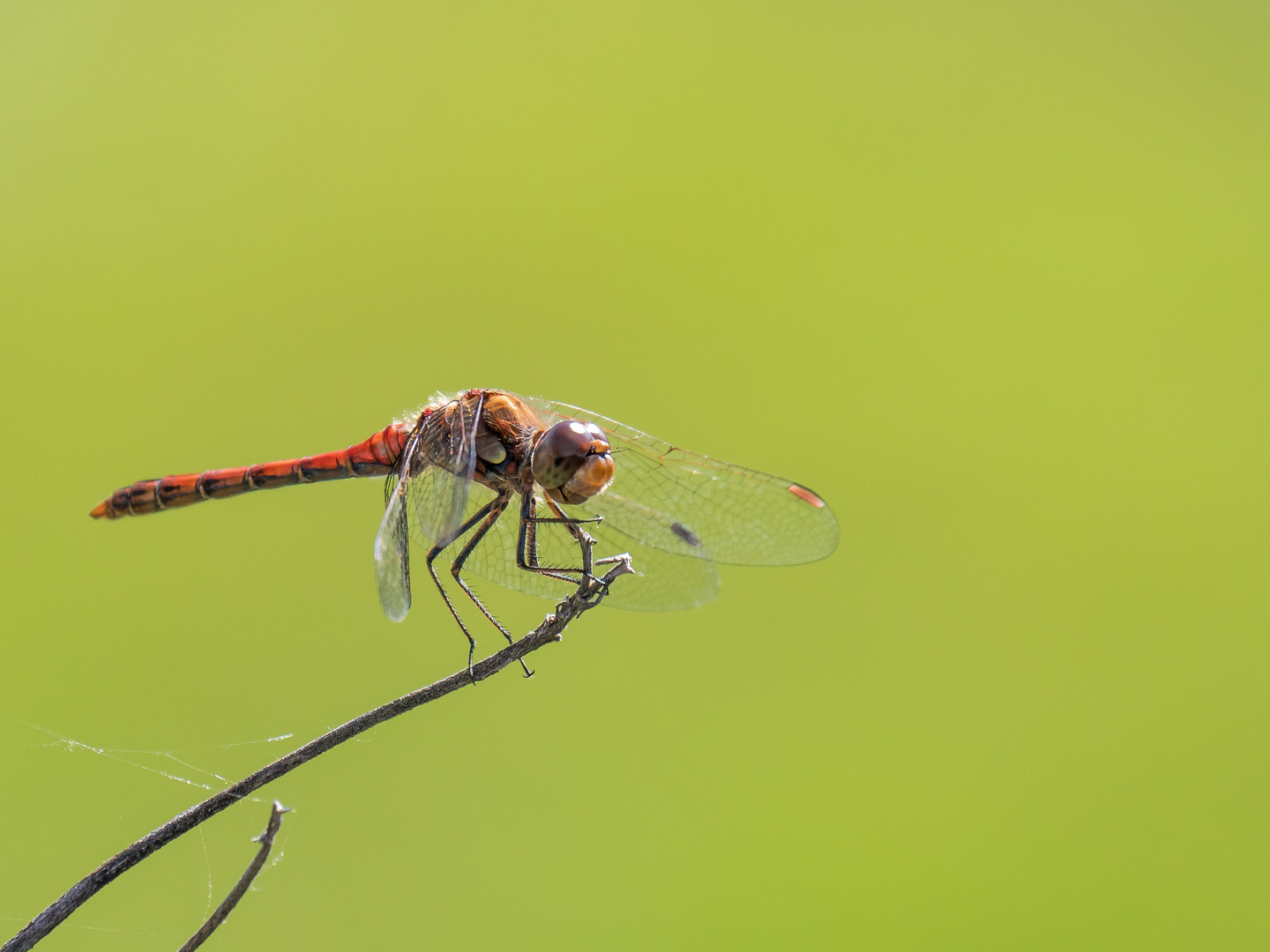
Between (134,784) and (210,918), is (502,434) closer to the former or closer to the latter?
(210,918)

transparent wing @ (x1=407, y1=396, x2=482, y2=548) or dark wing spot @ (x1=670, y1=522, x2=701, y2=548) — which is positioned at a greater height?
transparent wing @ (x1=407, y1=396, x2=482, y2=548)

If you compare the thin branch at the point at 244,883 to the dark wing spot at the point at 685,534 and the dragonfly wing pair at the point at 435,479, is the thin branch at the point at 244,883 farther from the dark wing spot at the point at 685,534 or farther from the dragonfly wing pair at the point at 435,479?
the dark wing spot at the point at 685,534

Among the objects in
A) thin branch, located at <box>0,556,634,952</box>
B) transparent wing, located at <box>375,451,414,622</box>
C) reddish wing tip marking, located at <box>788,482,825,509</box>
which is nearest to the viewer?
thin branch, located at <box>0,556,634,952</box>

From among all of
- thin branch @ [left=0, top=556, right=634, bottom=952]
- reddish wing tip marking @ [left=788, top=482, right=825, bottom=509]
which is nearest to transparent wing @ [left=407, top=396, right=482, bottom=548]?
reddish wing tip marking @ [left=788, top=482, right=825, bottom=509]

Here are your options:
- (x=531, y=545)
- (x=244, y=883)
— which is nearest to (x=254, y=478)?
(x=531, y=545)

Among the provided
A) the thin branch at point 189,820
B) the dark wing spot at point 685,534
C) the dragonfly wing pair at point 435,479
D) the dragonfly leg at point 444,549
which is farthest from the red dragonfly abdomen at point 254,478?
the thin branch at point 189,820

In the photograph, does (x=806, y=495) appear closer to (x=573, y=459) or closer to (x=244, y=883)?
(x=573, y=459)

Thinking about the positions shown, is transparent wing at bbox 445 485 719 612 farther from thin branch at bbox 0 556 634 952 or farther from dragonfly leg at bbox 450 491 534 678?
thin branch at bbox 0 556 634 952
